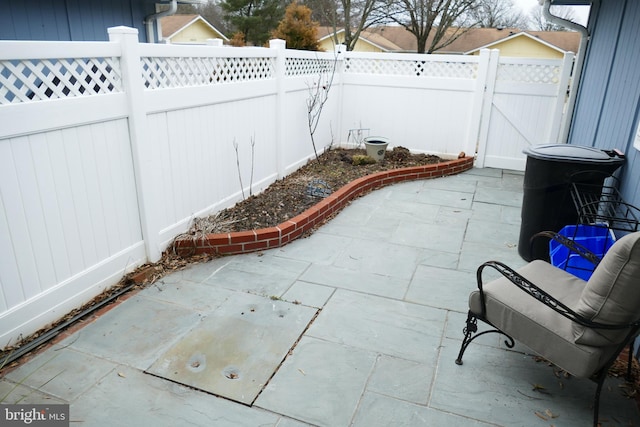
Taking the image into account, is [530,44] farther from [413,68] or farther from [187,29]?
[413,68]

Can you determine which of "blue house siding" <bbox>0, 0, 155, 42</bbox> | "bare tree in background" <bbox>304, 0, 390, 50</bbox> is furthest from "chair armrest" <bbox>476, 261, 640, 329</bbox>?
"bare tree in background" <bbox>304, 0, 390, 50</bbox>

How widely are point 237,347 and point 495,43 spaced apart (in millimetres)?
29434

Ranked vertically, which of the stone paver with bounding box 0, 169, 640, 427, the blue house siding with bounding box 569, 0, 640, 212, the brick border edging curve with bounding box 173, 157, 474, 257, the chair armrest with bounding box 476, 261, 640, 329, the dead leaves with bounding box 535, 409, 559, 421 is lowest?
the stone paver with bounding box 0, 169, 640, 427

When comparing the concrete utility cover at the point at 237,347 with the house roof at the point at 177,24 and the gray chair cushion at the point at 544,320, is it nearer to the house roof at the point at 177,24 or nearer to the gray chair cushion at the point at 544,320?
the gray chair cushion at the point at 544,320

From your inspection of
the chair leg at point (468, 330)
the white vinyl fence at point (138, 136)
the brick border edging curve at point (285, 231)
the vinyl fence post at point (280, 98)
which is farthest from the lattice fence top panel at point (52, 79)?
the chair leg at point (468, 330)

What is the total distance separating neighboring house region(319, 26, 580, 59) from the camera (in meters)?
28.2

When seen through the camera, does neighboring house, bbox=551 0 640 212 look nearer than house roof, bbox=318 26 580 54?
Yes

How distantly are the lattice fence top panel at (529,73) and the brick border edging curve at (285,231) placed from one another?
2.30 m

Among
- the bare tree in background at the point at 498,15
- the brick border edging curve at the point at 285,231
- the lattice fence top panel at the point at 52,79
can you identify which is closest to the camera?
the lattice fence top panel at the point at 52,79

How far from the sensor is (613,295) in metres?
2.11

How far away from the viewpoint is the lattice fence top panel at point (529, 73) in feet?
22.3

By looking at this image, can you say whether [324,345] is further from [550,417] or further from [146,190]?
[146,190]

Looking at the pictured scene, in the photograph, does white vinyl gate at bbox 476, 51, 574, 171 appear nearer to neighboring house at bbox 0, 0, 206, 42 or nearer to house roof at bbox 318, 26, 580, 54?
neighboring house at bbox 0, 0, 206, 42

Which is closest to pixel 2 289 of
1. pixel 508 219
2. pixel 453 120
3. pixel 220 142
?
pixel 220 142
